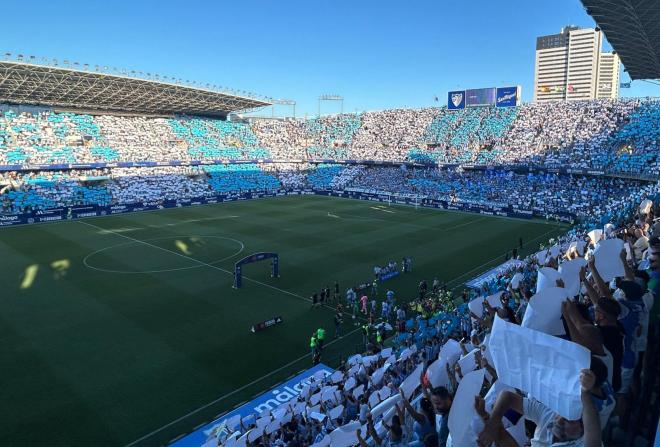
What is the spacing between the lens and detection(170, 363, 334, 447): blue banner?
13.2 meters

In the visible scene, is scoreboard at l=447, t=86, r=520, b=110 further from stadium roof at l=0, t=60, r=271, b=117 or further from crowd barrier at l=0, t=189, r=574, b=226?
stadium roof at l=0, t=60, r=271, b=117

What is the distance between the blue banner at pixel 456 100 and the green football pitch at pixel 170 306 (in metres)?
37.2

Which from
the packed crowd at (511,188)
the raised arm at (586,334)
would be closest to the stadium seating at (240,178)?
the packed crowd at (511,188)

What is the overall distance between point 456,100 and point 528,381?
82953 millimetres

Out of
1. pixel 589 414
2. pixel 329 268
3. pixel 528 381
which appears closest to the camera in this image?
pixel 589 414

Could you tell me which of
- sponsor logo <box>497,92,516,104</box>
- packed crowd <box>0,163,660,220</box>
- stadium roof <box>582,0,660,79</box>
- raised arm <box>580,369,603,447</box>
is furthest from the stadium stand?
stadium roof <box>582,0,660,79</box>

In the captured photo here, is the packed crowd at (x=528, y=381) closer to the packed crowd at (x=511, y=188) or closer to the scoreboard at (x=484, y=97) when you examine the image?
the packed crowd at (x=511, y=188)

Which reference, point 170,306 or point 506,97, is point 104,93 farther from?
point 506,97

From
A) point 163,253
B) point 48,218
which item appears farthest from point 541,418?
point 48,218

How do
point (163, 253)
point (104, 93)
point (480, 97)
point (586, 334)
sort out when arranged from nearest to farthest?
point (586, 334)
point (163, 253)
point (104, 93)
point (480, 97)

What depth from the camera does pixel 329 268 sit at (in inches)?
1201

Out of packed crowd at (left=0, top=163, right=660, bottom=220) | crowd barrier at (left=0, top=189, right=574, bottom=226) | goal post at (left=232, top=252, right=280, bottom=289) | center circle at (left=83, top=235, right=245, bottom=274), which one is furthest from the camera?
packed crowd at (left=0, top=163, right=660, bottom=220)

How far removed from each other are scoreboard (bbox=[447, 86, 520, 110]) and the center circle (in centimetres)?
5575

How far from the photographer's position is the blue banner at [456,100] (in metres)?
79.4
